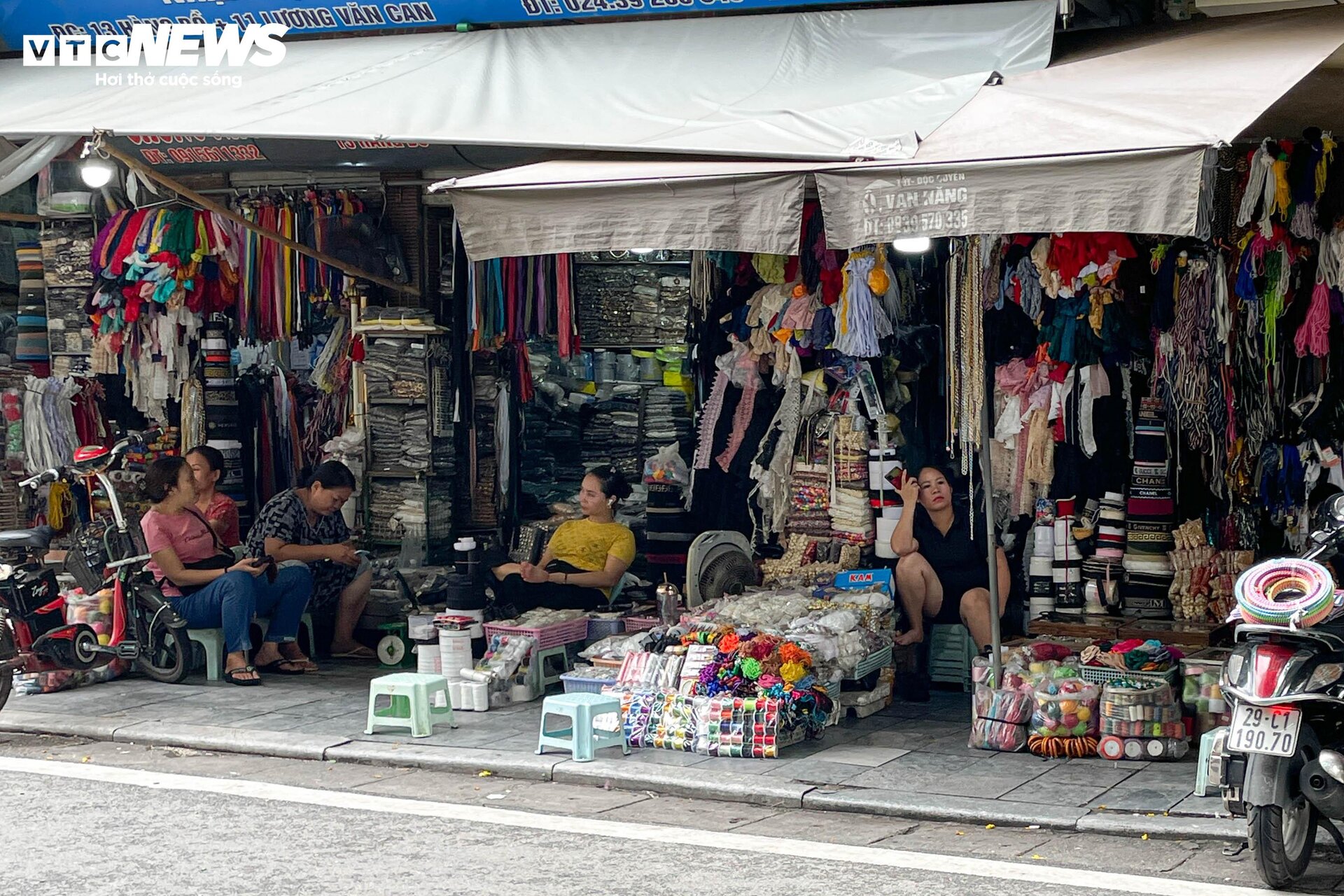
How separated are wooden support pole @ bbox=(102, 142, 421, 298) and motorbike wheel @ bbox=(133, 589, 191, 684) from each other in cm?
233

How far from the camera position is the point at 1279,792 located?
5.91m

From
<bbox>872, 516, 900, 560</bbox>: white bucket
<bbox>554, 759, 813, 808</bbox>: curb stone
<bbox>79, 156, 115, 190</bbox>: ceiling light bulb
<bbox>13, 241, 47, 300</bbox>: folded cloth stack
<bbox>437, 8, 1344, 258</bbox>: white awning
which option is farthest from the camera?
<bbox>13, 241, 47, 300</bbox>: folded cloth stack

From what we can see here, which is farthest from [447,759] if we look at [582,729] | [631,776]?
[631,776]

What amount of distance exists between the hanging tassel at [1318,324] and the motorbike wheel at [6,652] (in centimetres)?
711

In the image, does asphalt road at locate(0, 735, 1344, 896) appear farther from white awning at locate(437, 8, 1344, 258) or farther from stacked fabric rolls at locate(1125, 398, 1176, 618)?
stacked fabric rolls at locate(1125, 398, 1176, 618)

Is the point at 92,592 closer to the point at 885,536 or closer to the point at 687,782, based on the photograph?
the point at 687,782

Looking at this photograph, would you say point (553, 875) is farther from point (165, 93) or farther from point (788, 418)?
point (165, 93)

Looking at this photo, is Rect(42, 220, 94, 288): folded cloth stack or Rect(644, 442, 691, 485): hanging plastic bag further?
Rect(42, 220, 94, 288): folded cloth stack

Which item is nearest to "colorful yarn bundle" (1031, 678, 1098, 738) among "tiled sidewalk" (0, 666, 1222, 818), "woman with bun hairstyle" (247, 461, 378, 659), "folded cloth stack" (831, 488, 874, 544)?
"tiled sidewalk" (0, 666, 1222, 818)

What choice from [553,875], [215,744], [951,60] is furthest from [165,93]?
[553,875]

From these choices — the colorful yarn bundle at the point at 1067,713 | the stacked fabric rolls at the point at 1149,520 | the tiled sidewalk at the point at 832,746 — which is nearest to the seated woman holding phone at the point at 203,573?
the tiled sidewalk at the point at 832,746

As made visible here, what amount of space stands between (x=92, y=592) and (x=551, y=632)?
9.42 feet

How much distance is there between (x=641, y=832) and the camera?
23.0 ft

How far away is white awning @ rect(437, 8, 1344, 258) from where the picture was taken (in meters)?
6.96
